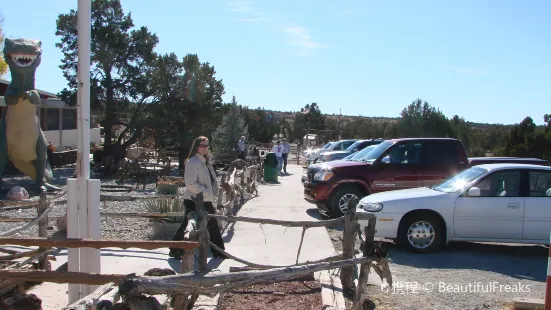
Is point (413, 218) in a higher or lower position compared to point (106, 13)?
lower

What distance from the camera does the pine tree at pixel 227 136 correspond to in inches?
952

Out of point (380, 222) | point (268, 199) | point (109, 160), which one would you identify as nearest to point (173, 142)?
point (109, 160)

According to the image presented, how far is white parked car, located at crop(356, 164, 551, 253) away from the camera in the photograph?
7.98 metres

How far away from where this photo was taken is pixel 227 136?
24.4m

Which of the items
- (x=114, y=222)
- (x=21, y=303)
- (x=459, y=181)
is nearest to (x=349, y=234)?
(x=21, y=303)

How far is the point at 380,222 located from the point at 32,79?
347 inches

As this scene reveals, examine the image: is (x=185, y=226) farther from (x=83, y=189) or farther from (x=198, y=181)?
(x=83, y=189)

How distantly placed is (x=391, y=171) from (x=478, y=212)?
120 inches

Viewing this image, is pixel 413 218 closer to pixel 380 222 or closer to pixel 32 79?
pixel 380 222

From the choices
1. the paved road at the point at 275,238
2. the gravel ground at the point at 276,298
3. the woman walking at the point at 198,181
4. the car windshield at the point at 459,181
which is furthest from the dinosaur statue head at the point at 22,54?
the car windshield at the point at 459,181

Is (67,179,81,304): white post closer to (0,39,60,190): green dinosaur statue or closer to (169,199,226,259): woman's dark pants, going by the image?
(169,199,226,259): woman's dark pants

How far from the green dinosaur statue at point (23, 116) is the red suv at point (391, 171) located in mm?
6390

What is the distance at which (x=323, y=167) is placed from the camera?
11.4 meters

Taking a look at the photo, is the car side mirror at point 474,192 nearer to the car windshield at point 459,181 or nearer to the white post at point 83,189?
the car windshield at point 459,181
